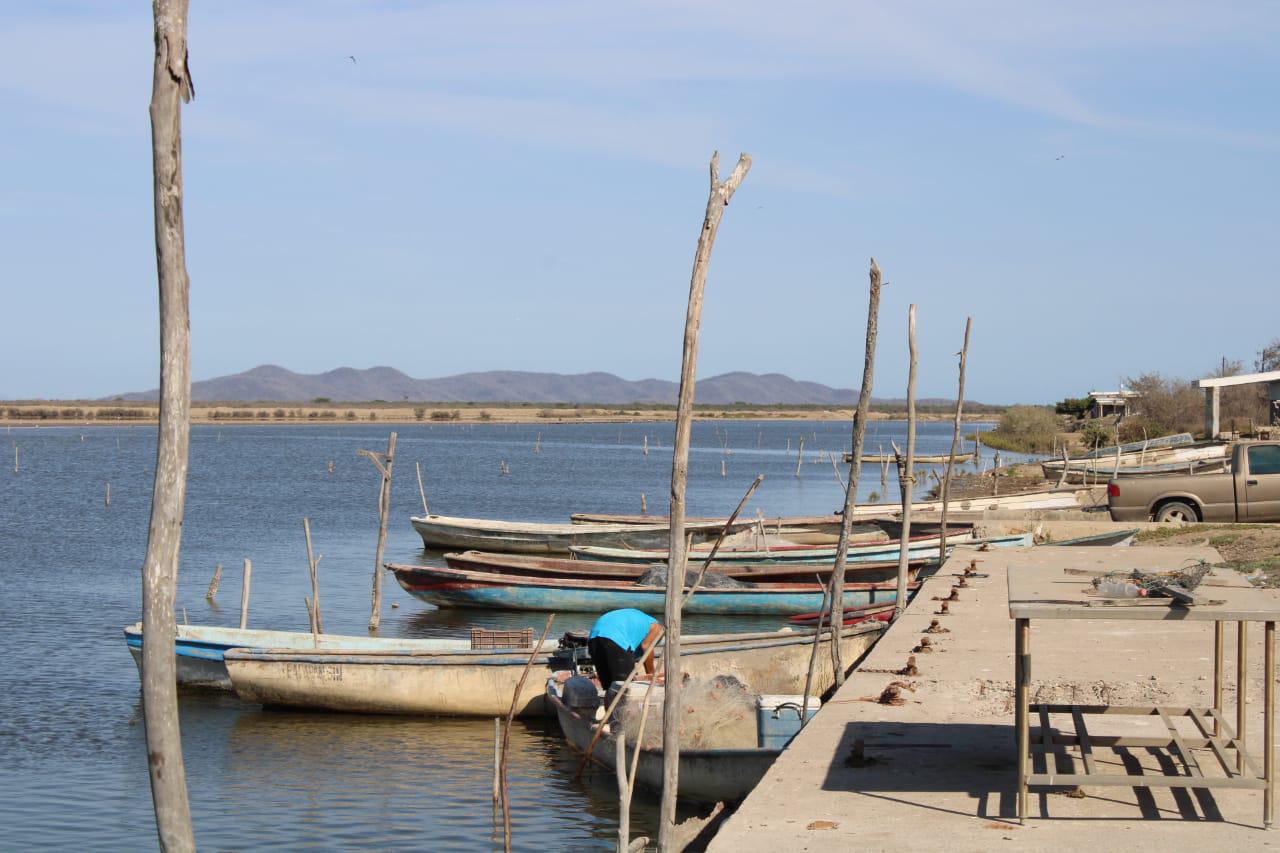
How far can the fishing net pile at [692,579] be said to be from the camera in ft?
76.5

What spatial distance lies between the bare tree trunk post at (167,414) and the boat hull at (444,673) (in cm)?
967

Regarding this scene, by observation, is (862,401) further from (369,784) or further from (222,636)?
(222,636)

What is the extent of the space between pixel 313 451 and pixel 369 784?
8189 cm

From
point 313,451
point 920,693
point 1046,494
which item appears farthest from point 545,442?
point 920,693

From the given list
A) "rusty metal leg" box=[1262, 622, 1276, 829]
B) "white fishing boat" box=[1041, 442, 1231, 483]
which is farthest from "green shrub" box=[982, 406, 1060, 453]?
"rusty metal leg" box=[1262, 622, 1276, 829]

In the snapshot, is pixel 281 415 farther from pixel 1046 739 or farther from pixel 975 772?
pixel 1046 739

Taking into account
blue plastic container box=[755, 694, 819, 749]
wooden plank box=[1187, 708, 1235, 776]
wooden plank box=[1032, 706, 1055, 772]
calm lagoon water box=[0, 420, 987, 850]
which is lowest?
calm lagoon water box=[0, 420, 987, 850]

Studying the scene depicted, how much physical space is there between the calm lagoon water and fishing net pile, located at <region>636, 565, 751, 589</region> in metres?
0.76

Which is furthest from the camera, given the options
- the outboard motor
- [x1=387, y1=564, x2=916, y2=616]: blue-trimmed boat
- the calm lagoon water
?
[x1=387, y1=564, x2=916, y2=616]: blue-trimmed boat

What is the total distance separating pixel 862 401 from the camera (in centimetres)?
1407

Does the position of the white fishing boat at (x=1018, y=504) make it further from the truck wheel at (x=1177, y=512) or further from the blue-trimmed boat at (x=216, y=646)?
the blue-trimmed boat at (x=216, y=646)

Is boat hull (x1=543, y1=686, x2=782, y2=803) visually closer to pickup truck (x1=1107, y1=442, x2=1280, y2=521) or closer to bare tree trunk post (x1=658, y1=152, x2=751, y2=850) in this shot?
bare tree trunk post (x1=658, y1=152, x2=751, y2=850)

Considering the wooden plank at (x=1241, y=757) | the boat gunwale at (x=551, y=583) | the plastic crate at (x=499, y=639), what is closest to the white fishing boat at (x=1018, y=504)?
the boat gunwale at (x=551, y=583)

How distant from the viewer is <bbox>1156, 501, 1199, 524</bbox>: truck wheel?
22656 millimetres
